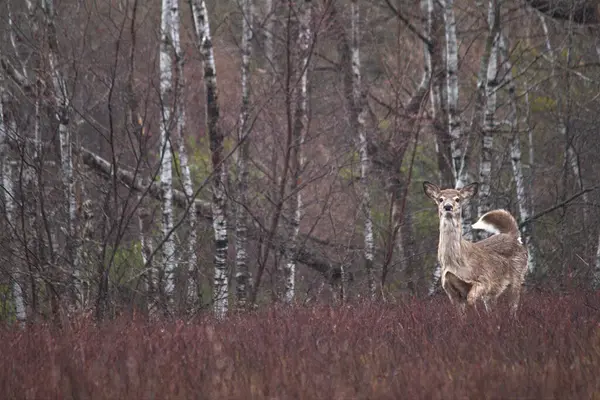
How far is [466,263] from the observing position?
1081 cm

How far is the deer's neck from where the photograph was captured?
10.8 meters

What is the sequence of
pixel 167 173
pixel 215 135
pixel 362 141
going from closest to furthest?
pixel 167 173
pixel 215 135
pixel 362 141

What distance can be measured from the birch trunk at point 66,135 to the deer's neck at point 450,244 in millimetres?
4182

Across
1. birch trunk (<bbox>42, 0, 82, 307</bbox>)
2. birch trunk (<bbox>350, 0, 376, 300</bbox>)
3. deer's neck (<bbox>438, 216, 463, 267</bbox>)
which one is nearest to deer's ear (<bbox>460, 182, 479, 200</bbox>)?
deer's neck (<bbox>438, 216, 463, 267</bbox>)

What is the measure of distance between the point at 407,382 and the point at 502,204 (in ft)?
45.5

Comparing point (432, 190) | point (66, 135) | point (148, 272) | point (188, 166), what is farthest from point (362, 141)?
point (66, 135)

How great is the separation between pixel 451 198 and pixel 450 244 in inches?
21.5

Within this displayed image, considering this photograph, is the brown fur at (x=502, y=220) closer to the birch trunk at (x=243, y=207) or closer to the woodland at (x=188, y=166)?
the woodland at (x=188, y=166)

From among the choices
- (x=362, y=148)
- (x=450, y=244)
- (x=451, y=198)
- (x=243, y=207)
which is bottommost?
(x=450, y=244)

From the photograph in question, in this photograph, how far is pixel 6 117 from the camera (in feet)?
39.8

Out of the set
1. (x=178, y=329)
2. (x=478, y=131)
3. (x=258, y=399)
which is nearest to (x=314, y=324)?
(x=178, y=329)

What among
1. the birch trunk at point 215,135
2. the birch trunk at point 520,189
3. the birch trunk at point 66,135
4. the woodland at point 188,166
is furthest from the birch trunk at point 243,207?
the birch trunk at point 520,189

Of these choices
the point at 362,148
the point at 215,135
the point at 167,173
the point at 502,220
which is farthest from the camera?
the point at 362,148

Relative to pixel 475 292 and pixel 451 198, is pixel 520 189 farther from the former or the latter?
pixel 475 292
